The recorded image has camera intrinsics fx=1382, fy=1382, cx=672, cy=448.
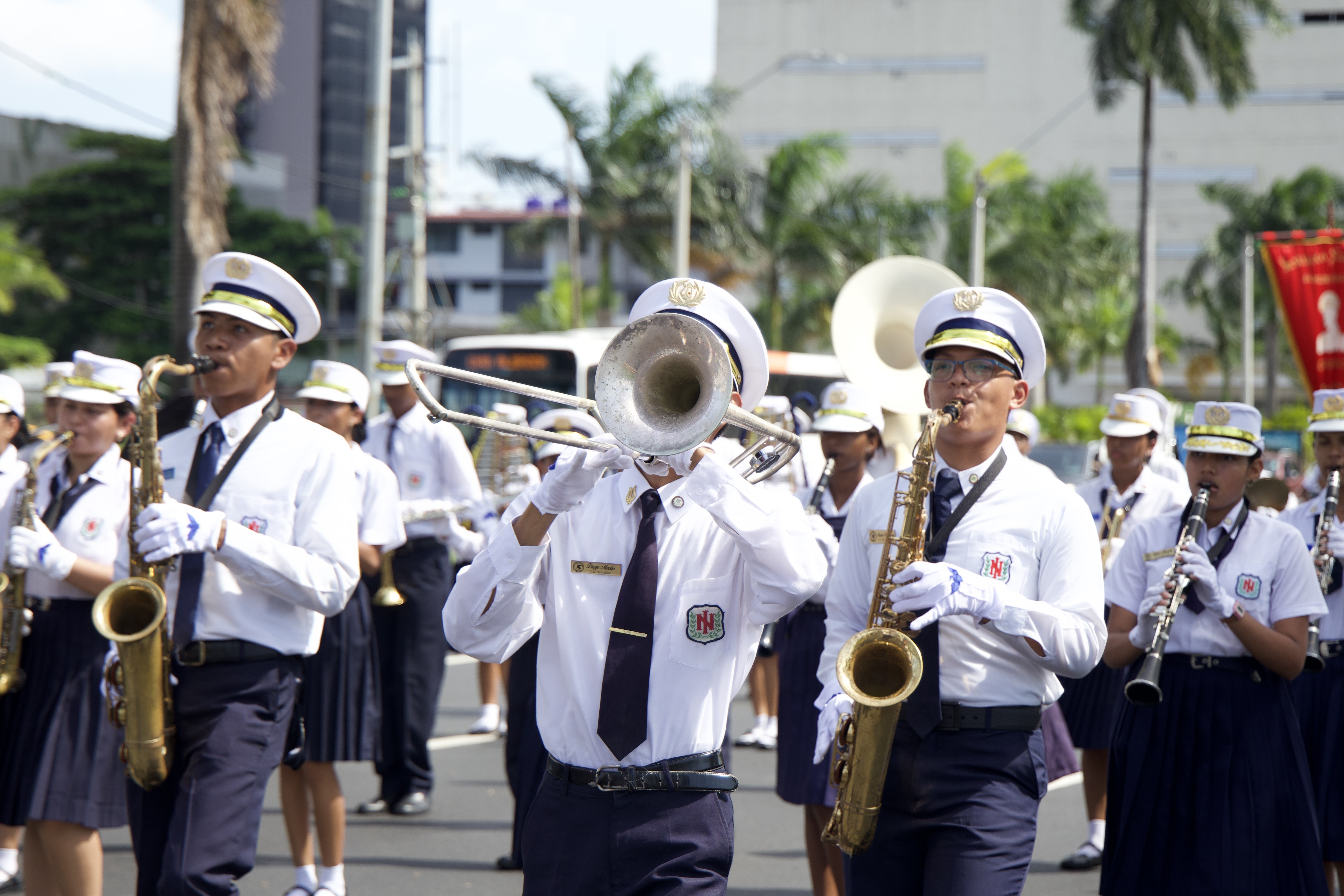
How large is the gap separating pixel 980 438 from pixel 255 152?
80.5 metres

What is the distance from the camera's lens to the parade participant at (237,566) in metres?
3.98

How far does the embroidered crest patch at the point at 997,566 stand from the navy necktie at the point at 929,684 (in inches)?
4.2

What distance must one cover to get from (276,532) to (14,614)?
5.57 ft

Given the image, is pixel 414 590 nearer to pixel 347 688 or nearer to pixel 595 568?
pixel 347 688

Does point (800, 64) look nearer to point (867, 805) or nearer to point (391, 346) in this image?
point (391, 346)

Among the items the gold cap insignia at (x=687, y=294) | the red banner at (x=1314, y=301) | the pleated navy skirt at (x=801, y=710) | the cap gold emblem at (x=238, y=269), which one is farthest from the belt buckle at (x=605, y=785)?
the red banner at (x=1314, y=301)

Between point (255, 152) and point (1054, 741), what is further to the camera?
point (255, 152)

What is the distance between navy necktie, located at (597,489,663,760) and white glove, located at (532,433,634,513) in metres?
0.20

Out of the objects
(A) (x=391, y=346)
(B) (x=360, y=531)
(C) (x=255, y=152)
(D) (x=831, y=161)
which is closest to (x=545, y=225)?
(D) (x=831, y=161)

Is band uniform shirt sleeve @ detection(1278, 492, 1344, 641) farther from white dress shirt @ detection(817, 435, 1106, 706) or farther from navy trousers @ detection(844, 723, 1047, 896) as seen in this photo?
navy trousers @ detection(844, 723, 1047, 896)

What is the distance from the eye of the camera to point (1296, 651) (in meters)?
4.75

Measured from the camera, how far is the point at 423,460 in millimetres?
8211

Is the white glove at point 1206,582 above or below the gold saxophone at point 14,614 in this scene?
above

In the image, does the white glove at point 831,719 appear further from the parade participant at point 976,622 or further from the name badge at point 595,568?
the name badge at point 595,568
